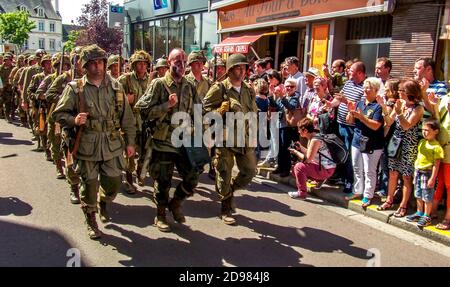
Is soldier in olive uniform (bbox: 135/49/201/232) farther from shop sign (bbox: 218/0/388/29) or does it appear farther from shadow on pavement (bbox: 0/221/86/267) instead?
shop sign (bbox: 218/0/388/29)

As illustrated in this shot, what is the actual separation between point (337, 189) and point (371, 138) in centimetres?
115

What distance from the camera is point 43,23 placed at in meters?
77.6

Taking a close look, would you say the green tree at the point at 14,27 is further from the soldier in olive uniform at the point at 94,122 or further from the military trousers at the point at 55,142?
the soldier in olive uniform at the point at 94,122

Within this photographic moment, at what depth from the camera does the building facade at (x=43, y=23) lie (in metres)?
74.6

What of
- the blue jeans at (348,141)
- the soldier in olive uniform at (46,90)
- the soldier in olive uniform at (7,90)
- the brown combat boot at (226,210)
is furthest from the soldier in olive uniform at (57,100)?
the soldier in olive uniform at (7,90)

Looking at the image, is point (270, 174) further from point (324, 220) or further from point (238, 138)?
point (238, 138)

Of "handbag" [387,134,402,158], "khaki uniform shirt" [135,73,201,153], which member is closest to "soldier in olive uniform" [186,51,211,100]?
"khaki uniform shirt" [135,73,201,153]

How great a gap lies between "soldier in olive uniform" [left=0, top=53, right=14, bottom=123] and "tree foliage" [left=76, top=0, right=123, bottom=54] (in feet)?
45.7

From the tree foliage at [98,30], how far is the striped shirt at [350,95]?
22455 mm

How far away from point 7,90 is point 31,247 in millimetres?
9867

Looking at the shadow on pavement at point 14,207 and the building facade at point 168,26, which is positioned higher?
the building facade at point 168,26

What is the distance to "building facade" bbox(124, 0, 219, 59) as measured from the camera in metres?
17.2
